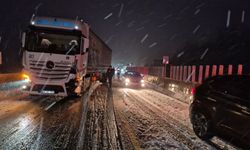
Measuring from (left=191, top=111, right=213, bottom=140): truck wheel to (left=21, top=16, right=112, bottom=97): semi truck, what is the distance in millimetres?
A: 7053

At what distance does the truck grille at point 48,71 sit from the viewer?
45.3 feet

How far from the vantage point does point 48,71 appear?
13867 mm

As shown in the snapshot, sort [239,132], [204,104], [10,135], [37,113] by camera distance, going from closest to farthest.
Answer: [239,132] → [10,135] → [204,104] → [37,113]

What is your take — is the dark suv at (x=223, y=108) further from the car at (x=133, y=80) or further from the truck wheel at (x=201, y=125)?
the car at (x=133, y=80)

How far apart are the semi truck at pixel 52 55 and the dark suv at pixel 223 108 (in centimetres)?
698

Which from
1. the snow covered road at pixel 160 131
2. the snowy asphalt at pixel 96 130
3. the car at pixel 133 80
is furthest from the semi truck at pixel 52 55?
the car at pixel 133 80

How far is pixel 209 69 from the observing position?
19.4 m

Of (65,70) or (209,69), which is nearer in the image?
(65,70)

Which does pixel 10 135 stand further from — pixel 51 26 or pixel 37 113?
pixel 51 26

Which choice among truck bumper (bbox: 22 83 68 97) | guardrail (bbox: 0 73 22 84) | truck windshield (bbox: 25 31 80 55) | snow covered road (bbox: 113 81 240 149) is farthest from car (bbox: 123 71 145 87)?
snow covered road (bbox: 113 81 240 149)

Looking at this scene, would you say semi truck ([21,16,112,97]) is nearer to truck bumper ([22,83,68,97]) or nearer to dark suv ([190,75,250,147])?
truck bumper ([22,83,68,97])

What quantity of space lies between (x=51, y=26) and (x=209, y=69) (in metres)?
10.2

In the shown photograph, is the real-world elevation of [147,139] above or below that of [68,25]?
below

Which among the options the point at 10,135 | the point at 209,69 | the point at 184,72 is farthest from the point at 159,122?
the point at 184,72
